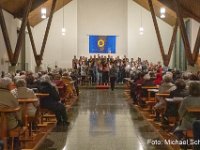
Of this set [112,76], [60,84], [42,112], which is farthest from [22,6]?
[42,112]

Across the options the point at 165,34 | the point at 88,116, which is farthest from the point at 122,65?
the point at 88,116

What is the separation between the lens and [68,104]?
15344 mm

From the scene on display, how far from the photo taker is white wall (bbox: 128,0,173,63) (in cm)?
2909

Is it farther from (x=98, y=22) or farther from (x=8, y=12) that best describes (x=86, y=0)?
(x=8, y=12)

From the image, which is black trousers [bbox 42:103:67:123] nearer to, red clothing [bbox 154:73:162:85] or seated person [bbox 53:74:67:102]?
seated person [bbox 53:74:67:102]

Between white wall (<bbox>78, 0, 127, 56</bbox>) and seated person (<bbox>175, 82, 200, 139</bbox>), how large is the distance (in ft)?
73.5

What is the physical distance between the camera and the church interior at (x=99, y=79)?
25.0 feet

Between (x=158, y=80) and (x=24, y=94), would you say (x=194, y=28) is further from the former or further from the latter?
(x=24, y=94)

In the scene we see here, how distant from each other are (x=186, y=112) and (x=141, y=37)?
2272cm

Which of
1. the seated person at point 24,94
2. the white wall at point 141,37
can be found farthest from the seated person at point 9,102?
the white wall at point 141,37

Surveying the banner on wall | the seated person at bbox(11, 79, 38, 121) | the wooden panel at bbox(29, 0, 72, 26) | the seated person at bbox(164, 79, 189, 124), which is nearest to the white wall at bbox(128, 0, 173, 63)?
the banner on wall

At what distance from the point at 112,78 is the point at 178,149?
16.2 m

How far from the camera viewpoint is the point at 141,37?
95.8 feet

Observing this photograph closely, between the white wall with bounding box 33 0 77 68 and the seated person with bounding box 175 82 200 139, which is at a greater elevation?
the white wall with bounding box 33 0 77 68
